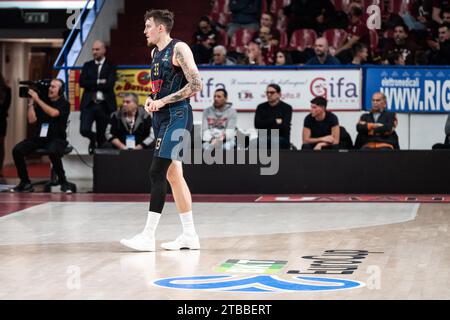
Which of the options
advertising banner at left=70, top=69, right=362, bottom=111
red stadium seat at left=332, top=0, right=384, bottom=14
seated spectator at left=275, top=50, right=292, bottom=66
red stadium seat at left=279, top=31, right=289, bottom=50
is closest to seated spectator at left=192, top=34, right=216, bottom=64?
advertising banner at left=70, top=69, right=362, bottom=111

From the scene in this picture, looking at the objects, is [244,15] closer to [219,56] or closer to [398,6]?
[219,56]

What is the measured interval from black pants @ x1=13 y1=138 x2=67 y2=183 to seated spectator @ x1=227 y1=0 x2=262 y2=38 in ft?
16.0

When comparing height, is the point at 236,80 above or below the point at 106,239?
above

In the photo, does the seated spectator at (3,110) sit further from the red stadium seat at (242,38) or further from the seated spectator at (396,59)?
the seated spectator at (396,59)

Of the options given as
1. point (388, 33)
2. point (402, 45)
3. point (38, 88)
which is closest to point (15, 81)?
point (38, 88)

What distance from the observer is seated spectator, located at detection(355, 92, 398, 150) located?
613 inches

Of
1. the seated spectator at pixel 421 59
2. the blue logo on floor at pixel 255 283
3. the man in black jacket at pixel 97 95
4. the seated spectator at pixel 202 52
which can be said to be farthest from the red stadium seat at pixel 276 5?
the blue logo on floor at pixel 255 283

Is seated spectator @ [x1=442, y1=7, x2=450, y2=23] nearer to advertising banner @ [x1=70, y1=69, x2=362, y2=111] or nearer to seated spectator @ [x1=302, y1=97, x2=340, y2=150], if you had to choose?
advertising banner @ [x1=70, y1=69, x2=362, y2=111]

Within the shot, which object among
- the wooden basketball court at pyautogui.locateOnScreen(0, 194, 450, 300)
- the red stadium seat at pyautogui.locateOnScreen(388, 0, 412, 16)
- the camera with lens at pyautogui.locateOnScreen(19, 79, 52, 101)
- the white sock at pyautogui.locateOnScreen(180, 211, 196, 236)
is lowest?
the wooden basketball court at pyautogui.locateOnScreen(0, 194, 450, 300)

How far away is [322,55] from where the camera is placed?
57.4 ft

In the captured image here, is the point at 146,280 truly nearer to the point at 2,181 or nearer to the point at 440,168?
the point at 440,168

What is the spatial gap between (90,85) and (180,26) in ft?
13.1
